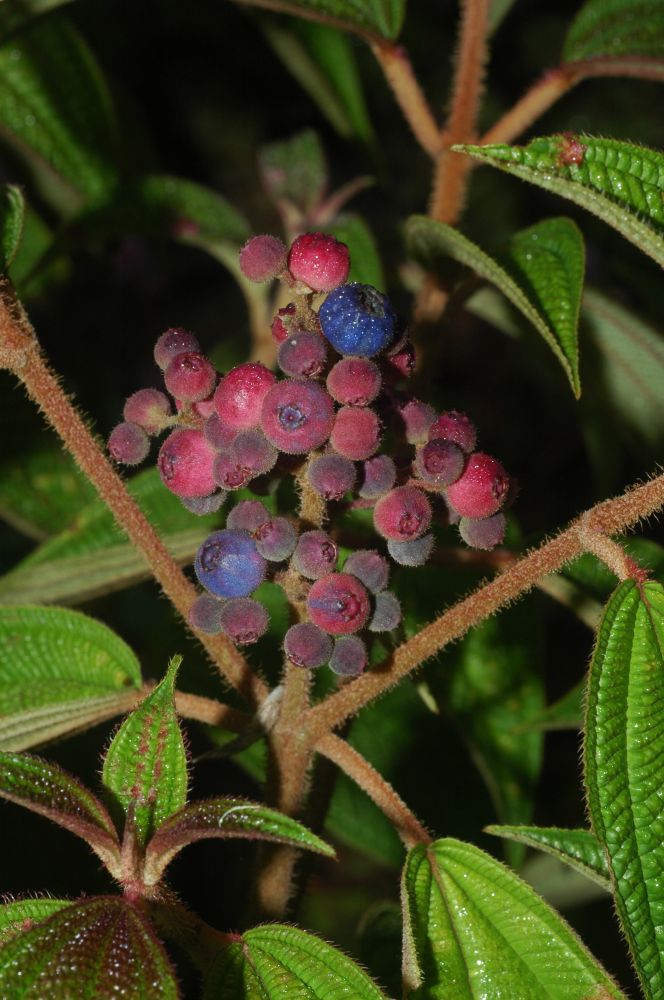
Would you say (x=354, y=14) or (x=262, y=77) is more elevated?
(x=262, y=77)

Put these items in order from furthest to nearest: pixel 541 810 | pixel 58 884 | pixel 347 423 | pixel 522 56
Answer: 1. pixel 522 56
2. pixel 541 810
3. pixel 58 884
4. pixel 347 423

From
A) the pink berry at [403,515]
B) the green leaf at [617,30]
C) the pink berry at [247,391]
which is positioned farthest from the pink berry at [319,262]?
the green leaf at [617,30]

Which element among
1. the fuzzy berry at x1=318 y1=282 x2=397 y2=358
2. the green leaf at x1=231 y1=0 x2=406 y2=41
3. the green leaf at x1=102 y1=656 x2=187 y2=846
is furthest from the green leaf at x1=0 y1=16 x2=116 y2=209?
the green leaf at x1=102 y1=656 x2=187 y2=846

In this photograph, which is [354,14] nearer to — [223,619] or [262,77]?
[223,619]

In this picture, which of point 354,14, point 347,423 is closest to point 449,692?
point 347,423

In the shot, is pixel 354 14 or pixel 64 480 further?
pixel 64 480

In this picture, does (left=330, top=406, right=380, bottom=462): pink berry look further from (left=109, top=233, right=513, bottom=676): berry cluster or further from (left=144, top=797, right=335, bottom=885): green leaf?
(left=144, top=797, right=335, bottom=885): green leaf
